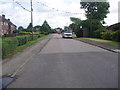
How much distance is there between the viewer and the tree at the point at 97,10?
185 ft

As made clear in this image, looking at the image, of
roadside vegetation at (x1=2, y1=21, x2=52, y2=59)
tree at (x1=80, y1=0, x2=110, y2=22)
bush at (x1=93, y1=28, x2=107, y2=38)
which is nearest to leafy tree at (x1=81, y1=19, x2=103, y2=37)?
bush at (x1=93, y1=28, x2=107, y2=38)

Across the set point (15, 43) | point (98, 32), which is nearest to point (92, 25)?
point (98, 32)

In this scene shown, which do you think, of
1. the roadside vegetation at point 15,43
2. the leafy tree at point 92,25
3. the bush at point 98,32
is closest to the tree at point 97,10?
the leafy tree at point 92,25

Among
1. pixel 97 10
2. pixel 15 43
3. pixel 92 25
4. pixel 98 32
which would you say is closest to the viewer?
pixel 15 43

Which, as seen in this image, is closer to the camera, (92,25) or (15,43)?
(15,43)

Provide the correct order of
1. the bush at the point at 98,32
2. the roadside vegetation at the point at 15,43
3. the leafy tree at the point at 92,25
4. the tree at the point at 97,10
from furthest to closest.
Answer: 1. the tree at the point at 97,10
2. the leafy tree at the point at 92,25
3. the bush at the point at 98,32
4. the roadside vegetation at the point at 15,43

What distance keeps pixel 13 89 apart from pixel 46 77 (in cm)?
168

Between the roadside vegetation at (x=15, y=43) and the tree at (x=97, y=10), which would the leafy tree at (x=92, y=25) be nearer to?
the tree at (x=97, y=10)

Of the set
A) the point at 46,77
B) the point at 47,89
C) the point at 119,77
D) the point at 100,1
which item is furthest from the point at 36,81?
the point at 100,1

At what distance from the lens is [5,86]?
6117 mm

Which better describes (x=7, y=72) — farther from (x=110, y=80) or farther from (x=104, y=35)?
(x=104, y=35)

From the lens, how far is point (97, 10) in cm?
5706

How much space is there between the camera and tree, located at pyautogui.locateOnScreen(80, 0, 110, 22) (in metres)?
56.5

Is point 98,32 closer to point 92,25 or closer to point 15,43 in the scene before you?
point 92,25
